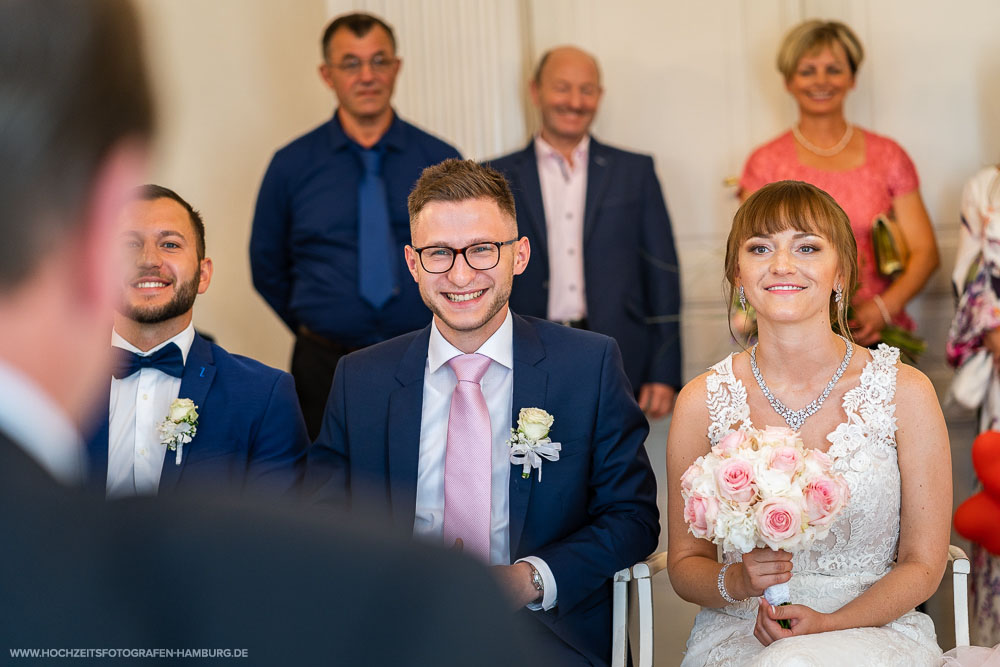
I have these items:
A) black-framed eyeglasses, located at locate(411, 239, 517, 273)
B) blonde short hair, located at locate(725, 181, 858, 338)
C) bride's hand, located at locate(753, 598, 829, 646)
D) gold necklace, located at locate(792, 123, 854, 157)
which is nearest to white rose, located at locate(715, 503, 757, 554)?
bride's hand, located at locate(753, 598, 829, 646)

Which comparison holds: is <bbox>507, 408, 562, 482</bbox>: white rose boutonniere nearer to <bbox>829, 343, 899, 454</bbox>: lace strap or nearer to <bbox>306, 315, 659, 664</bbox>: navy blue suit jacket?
<bbox>306, 315, 659, 664</bbox>: navy blue suit jacket

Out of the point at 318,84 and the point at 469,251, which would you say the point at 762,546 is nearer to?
the point at 469,251

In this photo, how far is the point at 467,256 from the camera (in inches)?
114

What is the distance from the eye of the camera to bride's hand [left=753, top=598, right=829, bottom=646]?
245 centimetres

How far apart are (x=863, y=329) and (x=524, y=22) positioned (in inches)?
89.1

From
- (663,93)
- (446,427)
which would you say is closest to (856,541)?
(446,427)

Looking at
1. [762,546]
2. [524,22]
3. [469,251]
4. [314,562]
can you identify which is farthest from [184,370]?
[524,22]

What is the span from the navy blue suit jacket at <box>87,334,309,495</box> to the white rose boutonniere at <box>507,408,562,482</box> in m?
0.61

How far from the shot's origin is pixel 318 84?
5965 millimetres

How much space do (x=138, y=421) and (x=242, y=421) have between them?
263 millimetres

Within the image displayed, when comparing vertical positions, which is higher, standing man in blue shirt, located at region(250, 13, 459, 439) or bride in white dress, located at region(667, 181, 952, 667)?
standing man in blue shirt, located at region(250, 13, 459, 439)

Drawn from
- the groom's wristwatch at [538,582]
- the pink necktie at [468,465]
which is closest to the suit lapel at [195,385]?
the pink necktie at [468,465]

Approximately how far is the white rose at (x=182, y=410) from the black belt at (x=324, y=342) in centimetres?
165

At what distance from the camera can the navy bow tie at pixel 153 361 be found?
2.95 m
